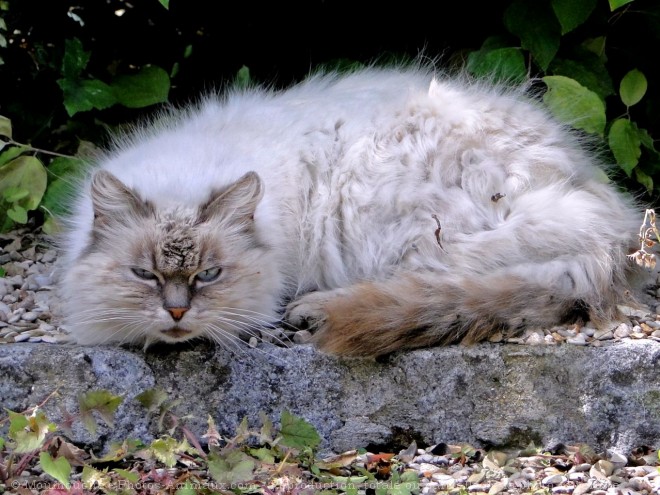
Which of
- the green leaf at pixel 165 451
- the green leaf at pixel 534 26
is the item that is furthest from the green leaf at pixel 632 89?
the green leaf at pixel 165 451

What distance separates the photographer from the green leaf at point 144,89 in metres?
5.00

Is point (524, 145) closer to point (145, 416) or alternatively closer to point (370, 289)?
point (370, 289)

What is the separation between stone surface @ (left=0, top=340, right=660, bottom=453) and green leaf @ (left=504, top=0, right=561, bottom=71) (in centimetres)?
175

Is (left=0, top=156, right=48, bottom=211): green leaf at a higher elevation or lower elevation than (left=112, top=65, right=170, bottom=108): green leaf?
lower

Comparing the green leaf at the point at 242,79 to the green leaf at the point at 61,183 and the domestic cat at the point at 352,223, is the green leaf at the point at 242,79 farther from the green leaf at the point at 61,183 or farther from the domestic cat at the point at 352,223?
the green leaf at the point at 61,183

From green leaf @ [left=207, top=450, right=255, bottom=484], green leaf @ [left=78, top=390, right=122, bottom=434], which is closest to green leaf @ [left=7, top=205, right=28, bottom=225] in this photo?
green leaf @ [left=78, top=390, right=122, bottom=434]

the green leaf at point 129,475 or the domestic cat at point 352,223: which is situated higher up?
the domestic cat at point 352,223

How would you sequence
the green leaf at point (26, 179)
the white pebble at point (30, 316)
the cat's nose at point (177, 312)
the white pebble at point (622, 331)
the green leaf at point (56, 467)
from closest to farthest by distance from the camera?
the green leaf at point (56, 467) < the cat's nose at point (177, 312) < the white pebble at point (622, 331) < the white pebble at point (30, 316) < the green leaf at point (26, 179)

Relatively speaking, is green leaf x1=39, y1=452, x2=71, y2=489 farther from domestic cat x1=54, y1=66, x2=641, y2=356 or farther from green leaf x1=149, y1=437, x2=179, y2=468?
domestic cat x1=54, y1=66, x2=641, y2=356

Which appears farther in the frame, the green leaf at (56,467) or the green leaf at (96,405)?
the green leaf at (96,405)

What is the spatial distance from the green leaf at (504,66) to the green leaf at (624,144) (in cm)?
53

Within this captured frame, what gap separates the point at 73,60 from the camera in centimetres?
490

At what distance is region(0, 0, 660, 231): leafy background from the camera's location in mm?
4707

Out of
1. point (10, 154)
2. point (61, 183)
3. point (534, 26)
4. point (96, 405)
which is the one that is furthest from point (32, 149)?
point (534, 26)
